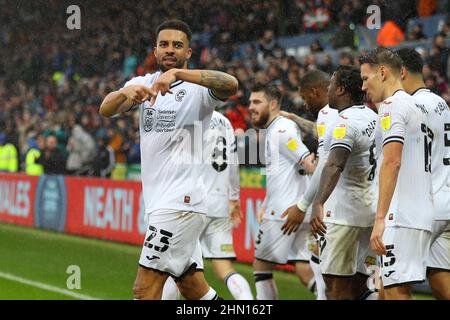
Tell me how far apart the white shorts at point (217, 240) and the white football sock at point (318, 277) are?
2.48ft

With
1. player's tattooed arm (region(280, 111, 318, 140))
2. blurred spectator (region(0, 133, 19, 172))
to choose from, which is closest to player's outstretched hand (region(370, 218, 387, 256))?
player's tattooed arm (region(280, 111, 318, 140))

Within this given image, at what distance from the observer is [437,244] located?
18.8 ft

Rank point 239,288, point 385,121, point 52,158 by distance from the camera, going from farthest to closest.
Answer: point 52,158, point 239,288, point 385,121

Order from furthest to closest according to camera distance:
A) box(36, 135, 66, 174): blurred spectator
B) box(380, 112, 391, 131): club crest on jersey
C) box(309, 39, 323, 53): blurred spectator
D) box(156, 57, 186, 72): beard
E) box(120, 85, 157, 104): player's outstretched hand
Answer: box(36, 135, 66, 174): blurred spectator → box(309, 39, 323, 53): blurred spectator → box(156, 57, 186, 72): beard → box(380, 112, 391, 131): club crest on jersey → box(120, 85, 157, 104): player's outstretched hand

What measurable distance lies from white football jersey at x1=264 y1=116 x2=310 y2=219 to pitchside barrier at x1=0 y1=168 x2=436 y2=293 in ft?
10.7

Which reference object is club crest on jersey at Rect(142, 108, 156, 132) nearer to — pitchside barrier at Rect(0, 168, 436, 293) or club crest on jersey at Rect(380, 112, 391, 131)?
club crest on jersey at Rect(380, 112, 391, 131)

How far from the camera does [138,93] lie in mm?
5109

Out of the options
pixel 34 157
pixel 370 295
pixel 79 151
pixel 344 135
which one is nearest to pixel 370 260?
pixel 370 295

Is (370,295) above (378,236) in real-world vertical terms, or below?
below

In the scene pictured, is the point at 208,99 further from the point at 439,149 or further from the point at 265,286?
the point at 265,286

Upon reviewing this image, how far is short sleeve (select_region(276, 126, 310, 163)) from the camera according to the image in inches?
294

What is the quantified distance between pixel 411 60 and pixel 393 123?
79 centimetres
